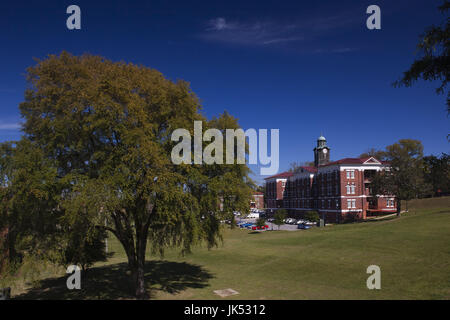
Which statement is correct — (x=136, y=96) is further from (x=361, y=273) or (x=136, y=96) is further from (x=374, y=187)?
(x=374, y=187)

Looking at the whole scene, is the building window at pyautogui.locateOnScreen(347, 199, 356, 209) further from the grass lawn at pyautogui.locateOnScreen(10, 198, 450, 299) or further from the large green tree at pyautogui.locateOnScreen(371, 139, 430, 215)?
the grass lawn at pyautogui.locateOnScreen(10, 198, 450, 299)

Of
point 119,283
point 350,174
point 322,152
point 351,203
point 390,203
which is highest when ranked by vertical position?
point 322,152

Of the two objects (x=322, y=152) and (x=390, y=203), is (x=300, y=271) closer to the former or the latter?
(x=390, y=203)

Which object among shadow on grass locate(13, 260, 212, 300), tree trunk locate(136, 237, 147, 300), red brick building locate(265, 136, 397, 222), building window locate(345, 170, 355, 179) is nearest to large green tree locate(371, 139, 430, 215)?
red brick building locate(265, 136, 397, 222)

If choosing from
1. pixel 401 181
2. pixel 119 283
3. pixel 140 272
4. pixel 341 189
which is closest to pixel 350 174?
pixel 341 189

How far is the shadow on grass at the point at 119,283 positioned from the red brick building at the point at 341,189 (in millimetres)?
48094

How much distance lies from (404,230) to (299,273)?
21072 millimetres

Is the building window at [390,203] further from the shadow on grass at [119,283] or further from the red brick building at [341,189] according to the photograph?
the shadow on grass at [119,283]

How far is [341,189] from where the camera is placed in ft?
222

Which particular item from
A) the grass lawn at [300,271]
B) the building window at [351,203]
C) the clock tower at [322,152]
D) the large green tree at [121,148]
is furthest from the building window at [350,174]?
the large green tree at [121,148]

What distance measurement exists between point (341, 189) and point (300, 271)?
4693 centimetres

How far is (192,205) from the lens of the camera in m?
17.1

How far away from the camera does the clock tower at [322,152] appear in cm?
8194
